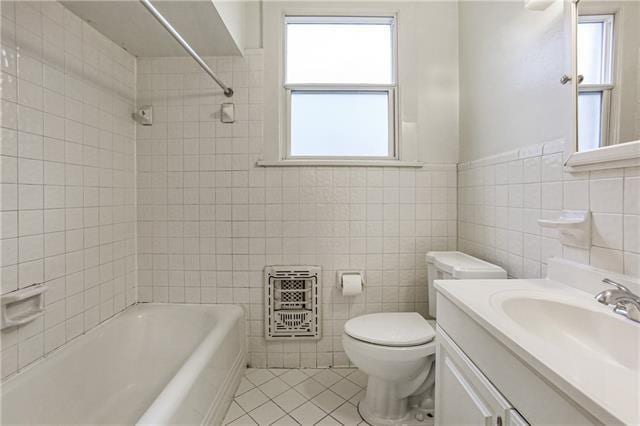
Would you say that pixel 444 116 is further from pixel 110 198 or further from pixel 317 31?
pixel 110 198

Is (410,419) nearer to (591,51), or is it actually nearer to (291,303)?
(291,303)

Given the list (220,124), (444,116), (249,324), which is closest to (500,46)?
(444,116)

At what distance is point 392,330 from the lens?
4.63 ft

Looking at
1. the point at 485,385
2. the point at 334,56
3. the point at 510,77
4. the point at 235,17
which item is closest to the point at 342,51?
the point at 334,56

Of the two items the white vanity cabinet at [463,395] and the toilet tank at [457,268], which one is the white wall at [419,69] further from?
the white vanity cabinet at [463,395]

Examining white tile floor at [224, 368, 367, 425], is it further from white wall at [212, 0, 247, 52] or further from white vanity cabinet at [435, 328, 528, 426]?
white wall at [212, 0, 247, 52]

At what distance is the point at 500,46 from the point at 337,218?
4.06 ft

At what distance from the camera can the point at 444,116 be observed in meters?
1.89

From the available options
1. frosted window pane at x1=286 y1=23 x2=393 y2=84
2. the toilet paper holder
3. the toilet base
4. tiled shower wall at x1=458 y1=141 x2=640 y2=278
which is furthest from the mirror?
the toilet base

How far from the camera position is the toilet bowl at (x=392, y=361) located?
4.31 ft

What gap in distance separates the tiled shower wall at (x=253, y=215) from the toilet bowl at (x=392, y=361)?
41 cm

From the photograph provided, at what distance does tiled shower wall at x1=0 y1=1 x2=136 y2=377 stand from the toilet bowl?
1.34 m

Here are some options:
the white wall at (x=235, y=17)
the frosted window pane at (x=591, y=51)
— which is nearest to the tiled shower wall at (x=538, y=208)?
the frosted window pane at (x=591, y=51)

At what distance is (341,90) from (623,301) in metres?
1.69
